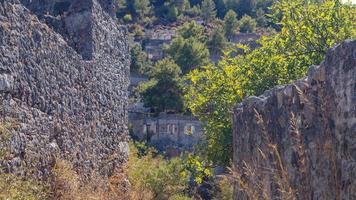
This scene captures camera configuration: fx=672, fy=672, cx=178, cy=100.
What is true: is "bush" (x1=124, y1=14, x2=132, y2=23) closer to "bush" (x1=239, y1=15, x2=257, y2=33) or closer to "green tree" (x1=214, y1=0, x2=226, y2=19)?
"bush" (x1=239, y1=15, x2=257, y2=33)

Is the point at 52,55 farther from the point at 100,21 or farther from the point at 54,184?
the point at 100,21

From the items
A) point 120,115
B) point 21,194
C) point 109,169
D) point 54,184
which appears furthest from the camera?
point 120,115

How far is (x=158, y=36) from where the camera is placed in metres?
73.1

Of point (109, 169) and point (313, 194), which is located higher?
point (313, 194)

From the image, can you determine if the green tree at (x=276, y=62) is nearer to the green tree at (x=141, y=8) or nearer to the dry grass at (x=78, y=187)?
the dry grass at (x=78, y=187)

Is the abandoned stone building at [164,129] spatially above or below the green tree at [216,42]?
below

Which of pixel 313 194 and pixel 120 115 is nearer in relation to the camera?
pixel 313 194

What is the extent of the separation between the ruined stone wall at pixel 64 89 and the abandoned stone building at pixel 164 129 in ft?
74.2

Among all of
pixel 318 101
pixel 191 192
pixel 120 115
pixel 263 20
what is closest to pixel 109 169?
pixel 120 115

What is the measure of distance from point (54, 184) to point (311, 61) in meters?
6.94

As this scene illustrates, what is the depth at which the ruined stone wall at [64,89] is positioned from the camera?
344 inches

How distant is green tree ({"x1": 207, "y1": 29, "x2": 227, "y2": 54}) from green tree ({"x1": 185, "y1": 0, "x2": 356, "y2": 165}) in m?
41.5

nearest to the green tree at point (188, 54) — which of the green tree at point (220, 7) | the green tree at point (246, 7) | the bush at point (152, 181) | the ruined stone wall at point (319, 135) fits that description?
the bush at point (152, 181)

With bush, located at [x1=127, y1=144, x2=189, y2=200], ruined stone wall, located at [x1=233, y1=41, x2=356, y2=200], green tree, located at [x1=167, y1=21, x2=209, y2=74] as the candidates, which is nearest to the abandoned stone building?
green tree, located at [x1=167, y1=21, x2=209, y2=74]
